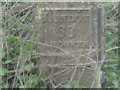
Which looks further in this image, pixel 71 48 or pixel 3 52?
pixel 3 52

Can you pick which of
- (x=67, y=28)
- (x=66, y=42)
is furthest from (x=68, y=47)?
(x=67, y=28)

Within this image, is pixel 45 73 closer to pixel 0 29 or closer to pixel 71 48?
pixel 71 48

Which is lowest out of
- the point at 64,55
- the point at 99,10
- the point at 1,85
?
the point at 1,85

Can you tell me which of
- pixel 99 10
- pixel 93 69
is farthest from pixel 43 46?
pixel 99 10

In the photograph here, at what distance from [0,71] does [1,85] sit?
0.58 ft

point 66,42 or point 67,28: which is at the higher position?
point 67,28

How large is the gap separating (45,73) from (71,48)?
0.41 meters

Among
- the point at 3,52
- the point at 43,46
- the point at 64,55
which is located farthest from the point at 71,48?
the point at 3,52

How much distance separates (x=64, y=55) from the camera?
2621 millimetres

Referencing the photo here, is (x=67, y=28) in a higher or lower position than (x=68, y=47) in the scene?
higher

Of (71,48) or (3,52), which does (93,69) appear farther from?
(3,52)

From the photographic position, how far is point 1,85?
2.74 m

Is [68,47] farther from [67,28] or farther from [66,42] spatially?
[67,28]

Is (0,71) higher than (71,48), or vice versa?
(71,48)
